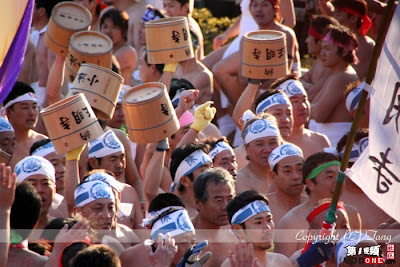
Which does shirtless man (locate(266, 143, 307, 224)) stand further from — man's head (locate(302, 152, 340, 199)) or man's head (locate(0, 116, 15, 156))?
man's head (locate(0, 116, 15, 156))

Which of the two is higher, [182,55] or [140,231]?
[182,55]

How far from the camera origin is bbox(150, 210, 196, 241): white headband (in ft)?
21.4

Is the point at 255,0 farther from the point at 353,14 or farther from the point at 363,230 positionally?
the point at 363,230

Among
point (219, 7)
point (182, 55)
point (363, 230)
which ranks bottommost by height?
point (219, 7)

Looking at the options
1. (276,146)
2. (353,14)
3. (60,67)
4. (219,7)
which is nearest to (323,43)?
(353,14)

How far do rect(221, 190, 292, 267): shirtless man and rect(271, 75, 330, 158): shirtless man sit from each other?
7.68ft

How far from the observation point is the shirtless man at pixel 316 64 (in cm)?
998

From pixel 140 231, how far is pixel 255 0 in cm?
353

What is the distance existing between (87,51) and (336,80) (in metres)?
2.54

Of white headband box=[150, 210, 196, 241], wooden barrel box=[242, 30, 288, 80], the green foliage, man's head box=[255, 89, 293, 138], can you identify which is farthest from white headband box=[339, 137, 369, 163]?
the green foliage

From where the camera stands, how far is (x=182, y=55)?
8.44 meters

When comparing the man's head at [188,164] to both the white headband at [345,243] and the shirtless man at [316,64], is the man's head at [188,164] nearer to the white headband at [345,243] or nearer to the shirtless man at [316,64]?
the white headband at [345,243]

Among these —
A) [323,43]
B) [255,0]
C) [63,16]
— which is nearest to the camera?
[63,16]

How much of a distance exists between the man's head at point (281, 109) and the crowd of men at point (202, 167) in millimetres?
12
